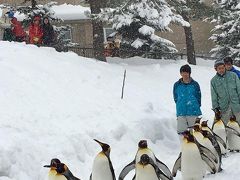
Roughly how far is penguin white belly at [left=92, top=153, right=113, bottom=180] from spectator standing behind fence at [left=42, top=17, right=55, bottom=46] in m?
9.37

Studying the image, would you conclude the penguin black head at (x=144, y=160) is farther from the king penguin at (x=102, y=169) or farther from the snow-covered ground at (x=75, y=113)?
the snow-covered ground at (x=75, y=113)

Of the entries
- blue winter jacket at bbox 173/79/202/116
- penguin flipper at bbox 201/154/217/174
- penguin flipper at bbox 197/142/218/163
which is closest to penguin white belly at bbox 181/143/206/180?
penguin flipper at bbox 201/154/217/174

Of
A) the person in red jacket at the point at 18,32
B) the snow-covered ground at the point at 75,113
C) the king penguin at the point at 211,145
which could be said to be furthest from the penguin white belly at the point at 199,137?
the person in red jacket at the point at 18,32

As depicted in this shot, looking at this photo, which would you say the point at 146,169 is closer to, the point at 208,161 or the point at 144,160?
the point at 144,160

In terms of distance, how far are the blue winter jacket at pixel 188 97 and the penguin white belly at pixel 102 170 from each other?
264cm

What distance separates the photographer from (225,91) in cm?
949

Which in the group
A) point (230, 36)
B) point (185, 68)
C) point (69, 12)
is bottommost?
point (230, 36)

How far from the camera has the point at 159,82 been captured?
15070mm

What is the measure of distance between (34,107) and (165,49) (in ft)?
38.6

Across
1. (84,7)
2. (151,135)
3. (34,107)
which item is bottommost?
(151,135)

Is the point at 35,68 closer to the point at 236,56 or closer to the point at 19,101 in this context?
the point at 19,101

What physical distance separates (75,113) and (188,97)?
2599 mm

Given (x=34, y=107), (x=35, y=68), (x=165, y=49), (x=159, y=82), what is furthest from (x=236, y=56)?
(x=34, y=107)

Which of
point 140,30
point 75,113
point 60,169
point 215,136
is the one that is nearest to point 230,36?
point 140,30
